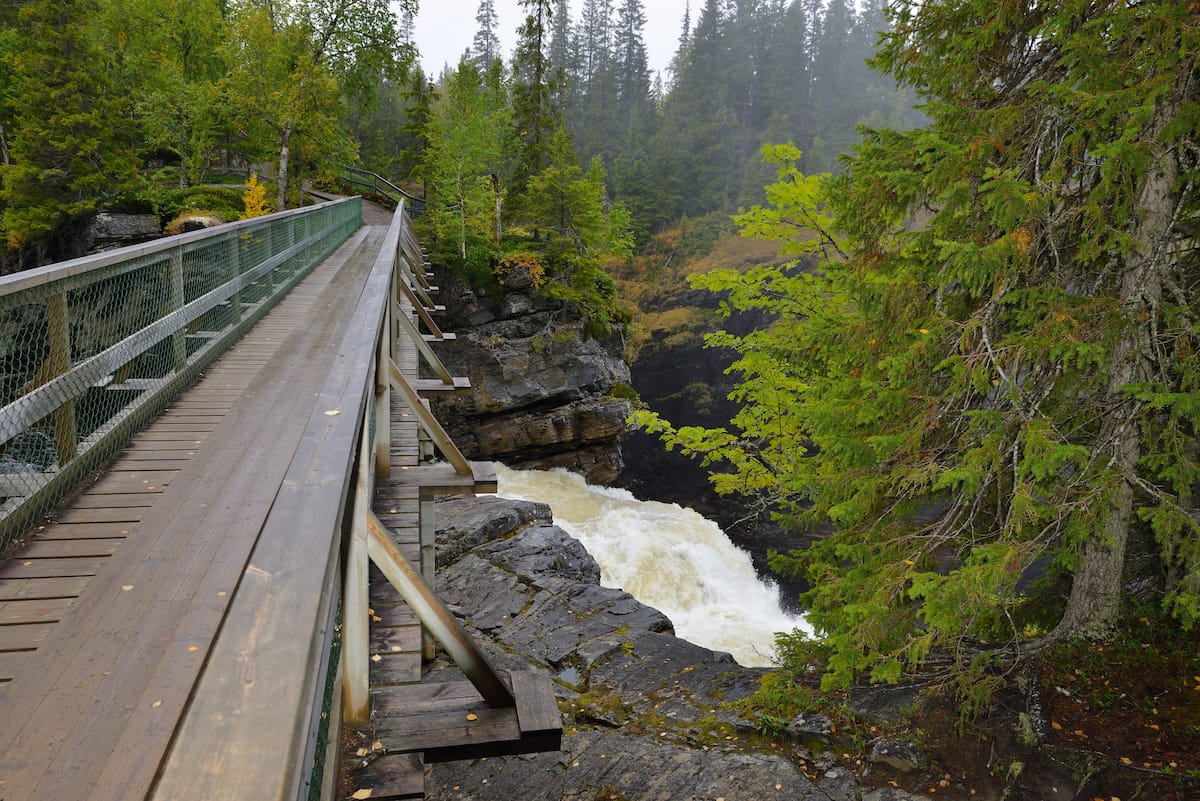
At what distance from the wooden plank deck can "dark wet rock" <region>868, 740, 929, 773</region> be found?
195 inches

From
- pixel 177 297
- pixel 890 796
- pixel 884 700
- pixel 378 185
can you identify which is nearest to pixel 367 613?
pixel 890 796

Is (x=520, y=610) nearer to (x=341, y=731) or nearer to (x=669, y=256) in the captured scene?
(x=341, y=731)

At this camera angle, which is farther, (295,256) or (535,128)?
(535,128)

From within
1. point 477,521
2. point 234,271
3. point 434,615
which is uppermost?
point 234,271

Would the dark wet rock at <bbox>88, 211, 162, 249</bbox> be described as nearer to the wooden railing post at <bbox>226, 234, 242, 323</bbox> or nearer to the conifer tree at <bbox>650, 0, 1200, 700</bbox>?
the wooden railing post at <bbox>226, 234, 242, 323</bbox>

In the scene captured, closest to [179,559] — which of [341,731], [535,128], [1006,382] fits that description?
[341,731]

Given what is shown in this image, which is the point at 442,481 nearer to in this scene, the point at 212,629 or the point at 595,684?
the point at 212,629

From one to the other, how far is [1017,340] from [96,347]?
700 centimetres

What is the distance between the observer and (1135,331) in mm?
5523

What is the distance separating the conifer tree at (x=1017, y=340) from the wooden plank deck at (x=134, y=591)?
430 cm

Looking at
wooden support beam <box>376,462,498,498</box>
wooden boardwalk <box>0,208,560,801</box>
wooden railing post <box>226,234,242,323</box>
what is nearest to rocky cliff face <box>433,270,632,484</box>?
wooden railing post <box>226,234,242,323</box>

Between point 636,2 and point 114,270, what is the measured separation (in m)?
78.7

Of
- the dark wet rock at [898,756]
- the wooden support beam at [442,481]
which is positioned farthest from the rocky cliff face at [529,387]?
the dark wet rock at [898,756]

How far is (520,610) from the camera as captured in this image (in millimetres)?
9719
